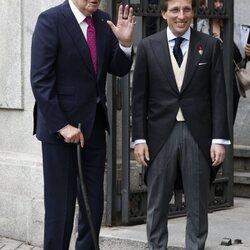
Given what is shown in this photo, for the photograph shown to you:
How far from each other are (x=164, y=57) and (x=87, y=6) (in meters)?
0.69

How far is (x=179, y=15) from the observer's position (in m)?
6.04

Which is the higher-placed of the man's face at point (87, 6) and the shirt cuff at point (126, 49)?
the man's face at point (87, 6)

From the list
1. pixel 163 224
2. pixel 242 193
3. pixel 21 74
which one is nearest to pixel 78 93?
pixel 163 224

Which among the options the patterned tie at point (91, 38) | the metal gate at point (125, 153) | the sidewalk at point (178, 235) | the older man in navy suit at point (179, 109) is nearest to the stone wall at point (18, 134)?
the sidewalk at point (178, 235)

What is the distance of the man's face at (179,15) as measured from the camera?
6.03 metres

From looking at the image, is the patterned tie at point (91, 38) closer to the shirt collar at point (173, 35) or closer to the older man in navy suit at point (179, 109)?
the older man in navy suit at point (179, 109)

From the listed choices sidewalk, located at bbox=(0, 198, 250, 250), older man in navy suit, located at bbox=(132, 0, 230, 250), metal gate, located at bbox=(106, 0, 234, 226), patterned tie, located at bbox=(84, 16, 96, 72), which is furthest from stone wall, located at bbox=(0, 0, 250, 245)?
patterned tie, located at bbox=(84, 16, 96, 72)

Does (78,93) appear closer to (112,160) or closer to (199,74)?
(199,74)

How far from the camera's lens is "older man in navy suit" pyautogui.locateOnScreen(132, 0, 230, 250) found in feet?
20.1

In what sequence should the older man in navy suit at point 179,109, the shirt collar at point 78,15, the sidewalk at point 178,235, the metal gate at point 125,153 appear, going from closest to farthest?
the shirt collar at point 78,15 → the older man in navy suit at point 179,109 → the sidewalk at point 178,235 → the metal gate at point 125,153

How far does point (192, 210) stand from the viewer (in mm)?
6297

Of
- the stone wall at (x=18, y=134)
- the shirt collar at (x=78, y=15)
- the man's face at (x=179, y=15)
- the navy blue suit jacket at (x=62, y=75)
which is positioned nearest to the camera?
the navy blue suit jacket at (x=62, y=75)

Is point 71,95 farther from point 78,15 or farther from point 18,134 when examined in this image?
point 18,134

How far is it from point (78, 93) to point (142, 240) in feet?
5.82
